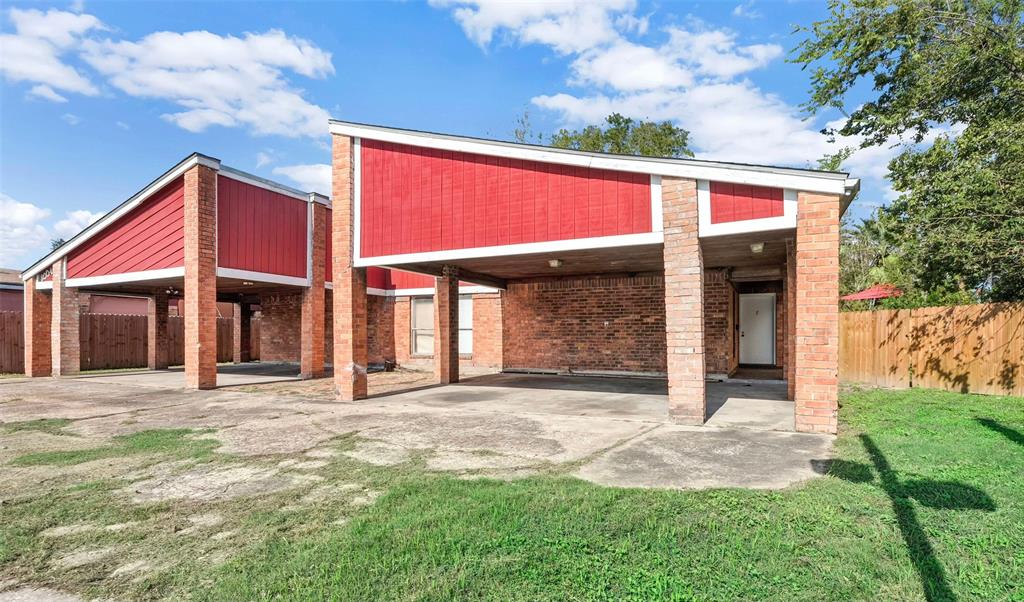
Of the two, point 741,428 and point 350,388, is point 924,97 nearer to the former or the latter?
point 741,428

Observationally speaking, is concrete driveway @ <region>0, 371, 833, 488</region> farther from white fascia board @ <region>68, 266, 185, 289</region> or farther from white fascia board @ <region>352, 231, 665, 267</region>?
white fascia board @ <region>68, 266, 185, 289</region>

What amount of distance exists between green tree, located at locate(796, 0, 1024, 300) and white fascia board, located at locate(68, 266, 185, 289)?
1721 cm

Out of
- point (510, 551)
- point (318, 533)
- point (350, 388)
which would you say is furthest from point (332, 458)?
point (350, 388)

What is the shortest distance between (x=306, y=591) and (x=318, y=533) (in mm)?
784

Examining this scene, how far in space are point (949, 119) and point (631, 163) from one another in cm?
1053

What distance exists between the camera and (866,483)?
168 inches

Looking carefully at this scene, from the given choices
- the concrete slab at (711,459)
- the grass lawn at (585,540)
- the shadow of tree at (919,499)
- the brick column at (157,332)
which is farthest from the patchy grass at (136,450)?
the brick column at (157,332)

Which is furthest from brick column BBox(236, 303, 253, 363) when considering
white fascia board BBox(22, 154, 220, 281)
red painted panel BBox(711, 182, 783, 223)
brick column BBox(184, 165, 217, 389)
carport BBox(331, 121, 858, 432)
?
red painted panel BBox(711, 182, 783, 223)

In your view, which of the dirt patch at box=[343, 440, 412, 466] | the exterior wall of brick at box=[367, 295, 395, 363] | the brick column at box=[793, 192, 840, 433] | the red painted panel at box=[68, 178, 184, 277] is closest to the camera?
the dirt patch at box=[343, 440, 412, 466]

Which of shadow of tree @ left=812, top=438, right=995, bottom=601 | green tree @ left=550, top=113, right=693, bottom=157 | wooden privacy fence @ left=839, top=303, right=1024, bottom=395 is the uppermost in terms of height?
green tree @ left=550, top=113, right=693, bottom=157

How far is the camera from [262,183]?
13539 millimetres

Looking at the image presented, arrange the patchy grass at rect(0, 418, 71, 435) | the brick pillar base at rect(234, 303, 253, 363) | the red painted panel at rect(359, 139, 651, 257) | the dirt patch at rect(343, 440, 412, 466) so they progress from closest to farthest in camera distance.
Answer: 1. the dirt patch at rect(343, 440, 412, 466)
2. the patchy grass at rect(0, 418, 71, 435)
3. the red painted panel at rect(359, 139, 651, 257)
4. the brick pillar base at rect(234, 303, 253, 363)

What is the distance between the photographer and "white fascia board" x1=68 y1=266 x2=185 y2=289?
42.2ft

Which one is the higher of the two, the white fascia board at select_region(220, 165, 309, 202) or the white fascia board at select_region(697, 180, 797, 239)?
the white fascia board at select_region(220, 165, 309, 202)
